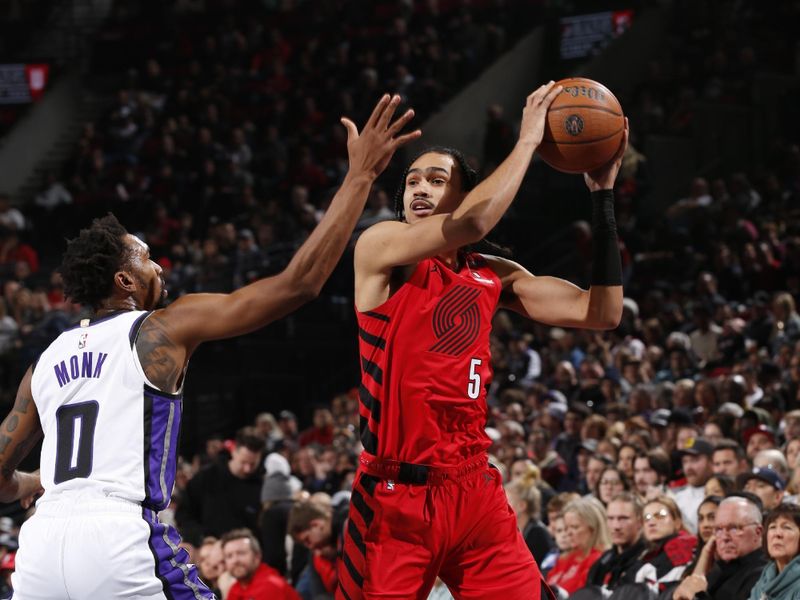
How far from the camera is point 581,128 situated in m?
4.70

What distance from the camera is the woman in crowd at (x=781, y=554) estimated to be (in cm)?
589

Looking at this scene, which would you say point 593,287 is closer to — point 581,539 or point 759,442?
point 581,539

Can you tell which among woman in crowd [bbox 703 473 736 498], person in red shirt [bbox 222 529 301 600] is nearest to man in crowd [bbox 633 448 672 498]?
woman in crowd [bbox 703 473 736 498]

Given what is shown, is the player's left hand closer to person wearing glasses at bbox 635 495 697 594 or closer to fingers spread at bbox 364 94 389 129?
fingers spread at bbox 364 94 389 129

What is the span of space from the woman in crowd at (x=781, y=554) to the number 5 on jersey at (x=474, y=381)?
84.5 inches

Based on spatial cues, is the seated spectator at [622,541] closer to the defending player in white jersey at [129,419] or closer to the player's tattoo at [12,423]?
the defending player in white jersey at [129,419]

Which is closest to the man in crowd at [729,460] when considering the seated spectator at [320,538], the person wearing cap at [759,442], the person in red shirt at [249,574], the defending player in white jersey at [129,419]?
the person wearing cap at [759,442]

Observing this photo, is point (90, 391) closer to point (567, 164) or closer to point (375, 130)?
point (375, 130)

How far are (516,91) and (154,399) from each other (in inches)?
659

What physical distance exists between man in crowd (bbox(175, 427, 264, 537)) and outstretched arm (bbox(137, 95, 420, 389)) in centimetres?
571

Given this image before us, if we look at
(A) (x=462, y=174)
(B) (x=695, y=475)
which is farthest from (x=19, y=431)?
(B) (x=695, y=475)

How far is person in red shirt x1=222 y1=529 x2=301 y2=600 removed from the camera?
7801 millimetres

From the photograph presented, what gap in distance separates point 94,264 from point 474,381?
1416 mm

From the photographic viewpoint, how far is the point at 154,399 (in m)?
3.98
